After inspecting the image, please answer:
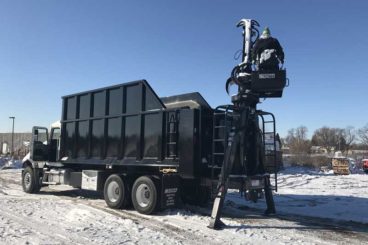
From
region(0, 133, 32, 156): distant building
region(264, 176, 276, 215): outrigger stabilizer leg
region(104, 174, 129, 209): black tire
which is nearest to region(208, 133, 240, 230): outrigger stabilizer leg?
region(264, 176, 276, 215): outrigger stabilizer leg

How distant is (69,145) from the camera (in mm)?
15055

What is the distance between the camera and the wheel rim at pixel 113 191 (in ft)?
40.3

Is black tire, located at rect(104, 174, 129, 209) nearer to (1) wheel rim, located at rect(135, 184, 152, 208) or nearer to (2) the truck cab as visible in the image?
(1) wheel rim, located at rect(135, 184, 152, 208)

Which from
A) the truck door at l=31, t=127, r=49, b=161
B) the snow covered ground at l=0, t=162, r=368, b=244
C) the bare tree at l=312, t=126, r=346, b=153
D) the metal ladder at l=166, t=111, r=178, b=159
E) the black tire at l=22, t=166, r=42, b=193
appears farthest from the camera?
the bare tree at l=312, t=126, r=346, b=153

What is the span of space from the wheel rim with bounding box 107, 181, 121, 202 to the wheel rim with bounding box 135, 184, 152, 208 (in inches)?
33.9

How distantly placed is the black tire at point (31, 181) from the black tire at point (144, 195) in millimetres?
6287

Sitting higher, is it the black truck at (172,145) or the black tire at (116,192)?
the black truck at (172,145)

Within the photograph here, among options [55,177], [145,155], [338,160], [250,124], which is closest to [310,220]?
[250,124]

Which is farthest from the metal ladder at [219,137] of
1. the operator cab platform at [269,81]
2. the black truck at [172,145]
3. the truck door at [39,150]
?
the truck door at [39,150]

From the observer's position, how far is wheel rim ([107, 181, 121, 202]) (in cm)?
1228

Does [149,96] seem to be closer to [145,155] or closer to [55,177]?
[145,155]

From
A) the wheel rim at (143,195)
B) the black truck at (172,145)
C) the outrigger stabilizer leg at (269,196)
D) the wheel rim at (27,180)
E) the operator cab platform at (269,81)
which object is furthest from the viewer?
the wheel rim at (27,180)

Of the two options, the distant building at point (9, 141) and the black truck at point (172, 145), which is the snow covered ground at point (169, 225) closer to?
the black truck at point (172, 145)

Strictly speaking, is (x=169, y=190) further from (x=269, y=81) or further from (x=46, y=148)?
(x=46, y=148)
